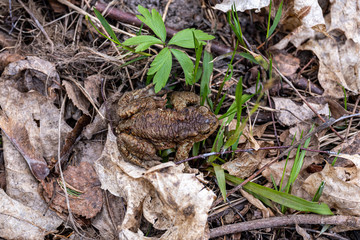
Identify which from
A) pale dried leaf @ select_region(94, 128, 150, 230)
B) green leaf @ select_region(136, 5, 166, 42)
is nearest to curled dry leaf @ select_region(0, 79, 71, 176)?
pale dried leaf @ select_region(94, 128, 150, 230)

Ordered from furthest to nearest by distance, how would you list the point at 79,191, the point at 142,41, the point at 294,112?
1. the point at 294,112
2. the point at 79,191
3. the point at 142,41

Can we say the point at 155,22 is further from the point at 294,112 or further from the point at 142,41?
the point at 294,112

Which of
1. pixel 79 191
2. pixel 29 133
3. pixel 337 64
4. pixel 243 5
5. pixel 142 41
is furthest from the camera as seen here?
pixel 337 64

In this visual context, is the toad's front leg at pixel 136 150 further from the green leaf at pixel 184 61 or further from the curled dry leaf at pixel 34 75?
the curled dry leaf at pixel 34 75

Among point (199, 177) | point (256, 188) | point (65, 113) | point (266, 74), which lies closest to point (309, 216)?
point (256, 188)

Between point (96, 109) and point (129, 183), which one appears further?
point (96, 109)

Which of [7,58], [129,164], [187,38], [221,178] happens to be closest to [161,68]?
[187,38]

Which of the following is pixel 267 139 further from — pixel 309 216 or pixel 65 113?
pixel 65 113
